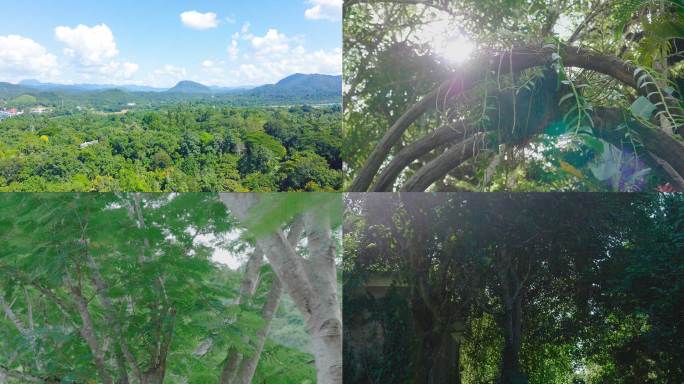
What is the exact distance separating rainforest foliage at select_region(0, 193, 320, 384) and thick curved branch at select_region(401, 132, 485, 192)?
0.48 m

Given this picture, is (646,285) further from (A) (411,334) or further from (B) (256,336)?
(B) (256,336)

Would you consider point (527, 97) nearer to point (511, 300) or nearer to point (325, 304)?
point (511, 300)

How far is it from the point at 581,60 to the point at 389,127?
715 millimetres

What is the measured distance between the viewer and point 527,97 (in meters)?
2.17

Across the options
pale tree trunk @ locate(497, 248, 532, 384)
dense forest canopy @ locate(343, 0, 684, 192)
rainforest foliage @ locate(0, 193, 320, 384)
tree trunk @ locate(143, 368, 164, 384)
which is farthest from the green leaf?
tree trunk @ locate(143, 368, 164, 384)

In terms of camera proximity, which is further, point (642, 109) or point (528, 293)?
point (642, 109)

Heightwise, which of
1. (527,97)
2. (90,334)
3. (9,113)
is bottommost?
(90,334)

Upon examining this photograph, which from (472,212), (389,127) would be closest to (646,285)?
(472,212)

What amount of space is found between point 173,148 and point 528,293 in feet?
5.57

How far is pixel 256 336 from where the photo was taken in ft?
7.33

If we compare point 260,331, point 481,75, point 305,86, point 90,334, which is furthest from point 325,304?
point 305,86

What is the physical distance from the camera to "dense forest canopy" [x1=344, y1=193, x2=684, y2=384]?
78.7 inches

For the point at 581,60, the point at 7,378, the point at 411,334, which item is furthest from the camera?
the point at 7,378

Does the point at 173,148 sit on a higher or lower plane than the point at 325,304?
higher
